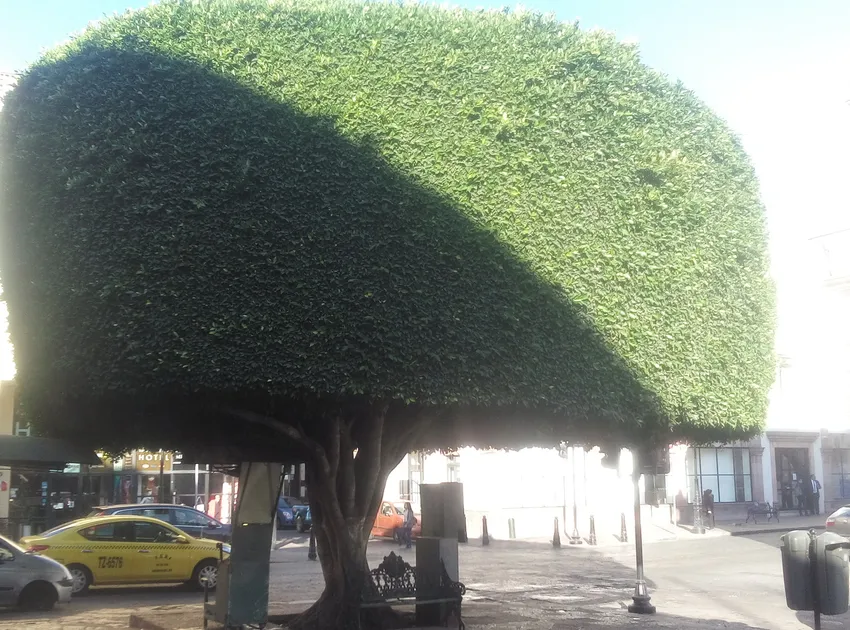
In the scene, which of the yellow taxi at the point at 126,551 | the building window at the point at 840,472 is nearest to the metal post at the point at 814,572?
the yellow taxi at the point at 126,551

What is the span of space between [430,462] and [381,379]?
29391mm

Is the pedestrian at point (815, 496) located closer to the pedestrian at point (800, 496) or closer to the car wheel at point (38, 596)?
the pedestrian at point (800, 496)

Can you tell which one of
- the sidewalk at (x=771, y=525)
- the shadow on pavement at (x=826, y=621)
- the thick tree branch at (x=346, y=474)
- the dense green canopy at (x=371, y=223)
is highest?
the dense green canopy at (x=371, y=223)

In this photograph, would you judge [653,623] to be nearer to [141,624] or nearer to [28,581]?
[141,624]

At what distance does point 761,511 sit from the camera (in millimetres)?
37781

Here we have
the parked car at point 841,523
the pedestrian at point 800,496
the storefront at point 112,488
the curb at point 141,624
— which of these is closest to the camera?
the curb at point 141,624

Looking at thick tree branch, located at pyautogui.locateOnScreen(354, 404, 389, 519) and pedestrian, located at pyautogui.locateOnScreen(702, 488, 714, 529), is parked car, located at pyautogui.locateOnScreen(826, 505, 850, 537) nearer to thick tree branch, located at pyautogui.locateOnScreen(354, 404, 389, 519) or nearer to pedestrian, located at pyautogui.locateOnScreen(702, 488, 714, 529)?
pedestrian, located at pyautogui.locateOnScreen(702, 488, 714, 529)

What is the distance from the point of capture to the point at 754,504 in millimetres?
37594

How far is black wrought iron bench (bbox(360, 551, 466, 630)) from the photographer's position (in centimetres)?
1184

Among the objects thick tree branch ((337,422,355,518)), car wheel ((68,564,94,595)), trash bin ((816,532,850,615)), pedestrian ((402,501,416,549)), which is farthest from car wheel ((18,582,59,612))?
pedestrian ((402,501,416,549))

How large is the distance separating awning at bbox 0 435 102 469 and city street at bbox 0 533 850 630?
2872 millimetres

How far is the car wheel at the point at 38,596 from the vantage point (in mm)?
14414

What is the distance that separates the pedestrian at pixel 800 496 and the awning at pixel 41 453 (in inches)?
1311

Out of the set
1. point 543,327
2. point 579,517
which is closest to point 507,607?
point 543,327
